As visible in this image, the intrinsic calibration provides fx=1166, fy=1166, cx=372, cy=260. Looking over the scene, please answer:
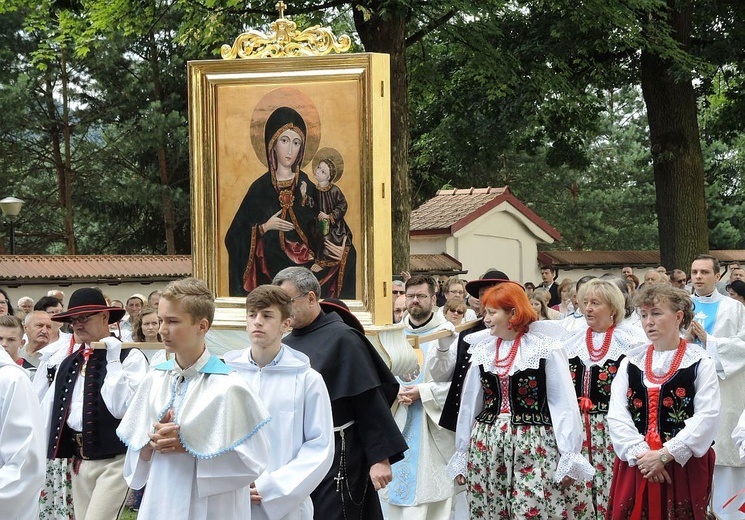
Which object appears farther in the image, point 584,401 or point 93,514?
point 584,401

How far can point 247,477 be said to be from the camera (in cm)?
449

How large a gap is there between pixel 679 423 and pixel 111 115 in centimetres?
2525

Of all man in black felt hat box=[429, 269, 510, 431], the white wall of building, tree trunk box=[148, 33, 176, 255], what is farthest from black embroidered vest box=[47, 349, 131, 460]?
tree trunk box=[148, 33, 176, 255]

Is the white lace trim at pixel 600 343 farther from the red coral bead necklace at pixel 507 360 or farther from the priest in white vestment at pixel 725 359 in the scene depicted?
the priest in white vestment at pixel 725 359

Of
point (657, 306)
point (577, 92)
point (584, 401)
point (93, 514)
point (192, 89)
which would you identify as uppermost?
point (577, 92)

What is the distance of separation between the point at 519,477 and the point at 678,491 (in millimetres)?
905

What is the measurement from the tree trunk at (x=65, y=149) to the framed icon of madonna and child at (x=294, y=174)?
21272mm

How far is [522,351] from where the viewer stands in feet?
23.1

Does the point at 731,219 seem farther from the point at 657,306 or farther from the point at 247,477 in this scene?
the point at 247,477

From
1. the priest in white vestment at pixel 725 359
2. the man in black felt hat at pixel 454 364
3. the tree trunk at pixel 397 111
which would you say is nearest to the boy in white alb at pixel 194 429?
the man in black felt hat at pixel 454 364

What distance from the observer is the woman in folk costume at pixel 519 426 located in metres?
6.82

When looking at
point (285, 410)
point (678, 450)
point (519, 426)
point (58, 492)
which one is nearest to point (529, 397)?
point (519, 426)

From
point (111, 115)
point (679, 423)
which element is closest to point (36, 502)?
point (679, 423)

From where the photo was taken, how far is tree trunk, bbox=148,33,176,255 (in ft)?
94.1
